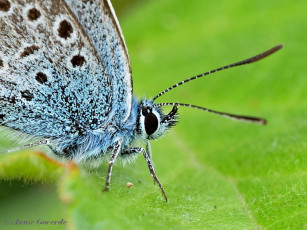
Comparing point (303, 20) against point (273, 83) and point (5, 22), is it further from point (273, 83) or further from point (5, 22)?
point (5, 22)

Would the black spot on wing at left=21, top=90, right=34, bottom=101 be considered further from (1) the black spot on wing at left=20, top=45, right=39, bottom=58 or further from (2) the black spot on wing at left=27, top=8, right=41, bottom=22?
(2) the black spot on wing at left=27, top=8, right=41, bottom=22

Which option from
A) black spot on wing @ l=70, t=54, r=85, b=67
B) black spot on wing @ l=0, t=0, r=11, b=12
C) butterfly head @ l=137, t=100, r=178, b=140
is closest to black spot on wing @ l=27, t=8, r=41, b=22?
black spot on wing @ l=0, t=0, r=11, b=12

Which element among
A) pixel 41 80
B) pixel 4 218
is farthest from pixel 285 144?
pixel 4 218

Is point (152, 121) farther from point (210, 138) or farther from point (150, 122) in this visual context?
point (210, 138)

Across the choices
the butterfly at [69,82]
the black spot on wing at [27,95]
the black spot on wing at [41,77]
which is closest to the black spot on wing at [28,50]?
the butterfly at [69,82]

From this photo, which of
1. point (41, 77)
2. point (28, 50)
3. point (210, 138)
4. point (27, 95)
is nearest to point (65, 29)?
point (28, 50)

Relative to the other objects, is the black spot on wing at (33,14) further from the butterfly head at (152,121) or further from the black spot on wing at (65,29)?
the butterfly head at (152,121)

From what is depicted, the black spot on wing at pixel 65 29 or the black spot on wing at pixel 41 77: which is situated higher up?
the black spot on wing at pixel 65 29
